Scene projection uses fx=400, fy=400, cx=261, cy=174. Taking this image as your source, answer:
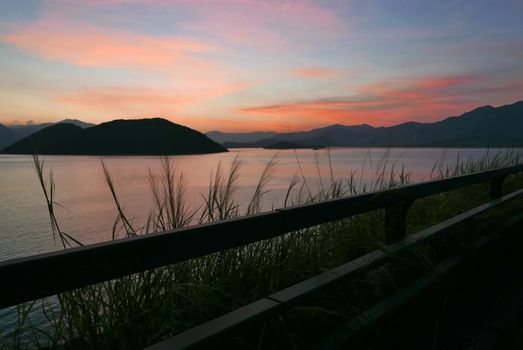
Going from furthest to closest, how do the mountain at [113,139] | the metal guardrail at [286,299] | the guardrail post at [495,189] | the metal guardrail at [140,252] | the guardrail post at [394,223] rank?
the mountain at [113,139], the guardrail post at [495,189], the guardrail post at [394,223], the metal guardrail at [286,299], the metal guardrail at [140,252]

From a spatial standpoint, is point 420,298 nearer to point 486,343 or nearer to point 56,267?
point 486,343

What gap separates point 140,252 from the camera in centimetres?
166

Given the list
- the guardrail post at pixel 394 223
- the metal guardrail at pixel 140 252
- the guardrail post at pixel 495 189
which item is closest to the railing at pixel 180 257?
the metal guardrail at pixel 140 252

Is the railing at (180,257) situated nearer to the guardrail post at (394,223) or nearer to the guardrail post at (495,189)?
the guardrail post at (394,223)

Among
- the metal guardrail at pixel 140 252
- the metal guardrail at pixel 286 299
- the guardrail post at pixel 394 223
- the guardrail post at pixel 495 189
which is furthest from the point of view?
the guardrail post at pixel 495 189

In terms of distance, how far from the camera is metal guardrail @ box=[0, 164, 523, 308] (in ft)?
4.30

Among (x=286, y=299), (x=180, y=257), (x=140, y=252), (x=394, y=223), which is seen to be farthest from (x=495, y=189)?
(x=140, y=252)

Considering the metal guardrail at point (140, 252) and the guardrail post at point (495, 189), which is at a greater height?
the metal guardrail at point (140, 252)

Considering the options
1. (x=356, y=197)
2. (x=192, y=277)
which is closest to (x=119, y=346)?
(x=192, y=277)

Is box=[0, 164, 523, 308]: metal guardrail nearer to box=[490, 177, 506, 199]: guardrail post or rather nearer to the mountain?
box=[490, 177, 506, 199]: guardrail post

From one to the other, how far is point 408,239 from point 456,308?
68 centimetres

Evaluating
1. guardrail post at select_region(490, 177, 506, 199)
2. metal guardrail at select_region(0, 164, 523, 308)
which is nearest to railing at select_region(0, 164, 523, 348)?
metal guardrail at select_region(0, 164, 523, 308)

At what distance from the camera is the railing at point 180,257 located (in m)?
1.33

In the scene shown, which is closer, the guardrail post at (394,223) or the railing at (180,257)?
the railing at (180,257)
